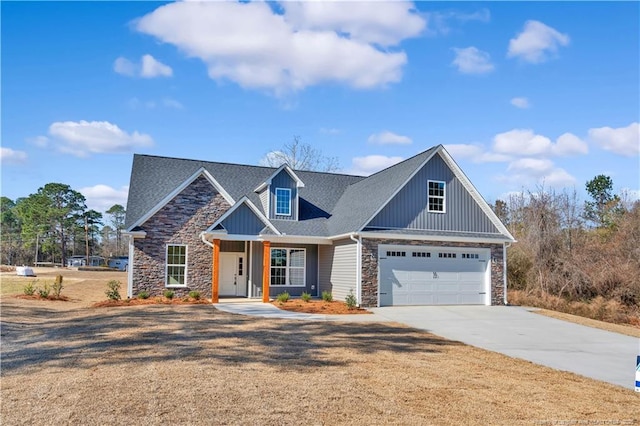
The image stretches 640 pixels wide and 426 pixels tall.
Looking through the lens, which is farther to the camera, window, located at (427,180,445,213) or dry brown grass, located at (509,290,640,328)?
dry brown grass, located at (509,290,640,328)

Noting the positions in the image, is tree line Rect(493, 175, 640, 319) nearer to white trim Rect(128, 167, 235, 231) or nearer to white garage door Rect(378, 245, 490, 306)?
white garage door Rect(378, 245, 490, 306)

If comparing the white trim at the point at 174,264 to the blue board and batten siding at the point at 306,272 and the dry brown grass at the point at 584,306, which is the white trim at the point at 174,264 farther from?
the dry brown grass at the point at 584,306

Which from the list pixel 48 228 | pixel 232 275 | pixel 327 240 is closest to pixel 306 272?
pixel 327 240

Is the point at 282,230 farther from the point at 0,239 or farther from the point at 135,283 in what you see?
the point at 0,239

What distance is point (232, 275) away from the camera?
2258 centimetres

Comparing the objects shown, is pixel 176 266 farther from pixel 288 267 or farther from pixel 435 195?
pixel 435 195

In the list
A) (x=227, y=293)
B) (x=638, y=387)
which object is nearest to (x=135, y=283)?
(x=227, y=293)

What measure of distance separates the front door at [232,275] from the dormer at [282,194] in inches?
→ 96.7

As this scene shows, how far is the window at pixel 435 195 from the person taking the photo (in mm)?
20938

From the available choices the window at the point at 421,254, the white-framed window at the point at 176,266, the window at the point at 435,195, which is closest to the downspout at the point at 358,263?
the window at the point at 421,254

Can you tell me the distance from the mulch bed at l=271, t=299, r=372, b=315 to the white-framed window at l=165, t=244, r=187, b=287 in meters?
4.28

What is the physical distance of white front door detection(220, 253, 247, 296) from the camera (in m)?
22.5

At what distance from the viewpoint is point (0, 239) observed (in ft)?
258

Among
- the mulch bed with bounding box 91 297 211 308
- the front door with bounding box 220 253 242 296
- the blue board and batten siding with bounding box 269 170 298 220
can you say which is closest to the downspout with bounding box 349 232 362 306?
the blue board and batten siding with bounding box 269 170 298 220
